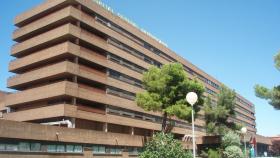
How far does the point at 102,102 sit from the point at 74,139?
12.7m

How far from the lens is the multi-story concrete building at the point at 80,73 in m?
44.3

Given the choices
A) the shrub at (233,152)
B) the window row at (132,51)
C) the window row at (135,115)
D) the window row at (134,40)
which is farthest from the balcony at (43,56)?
the shrub at (233,152)

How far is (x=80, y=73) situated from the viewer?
46.2 m

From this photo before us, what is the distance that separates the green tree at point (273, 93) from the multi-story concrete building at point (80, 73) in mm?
18303

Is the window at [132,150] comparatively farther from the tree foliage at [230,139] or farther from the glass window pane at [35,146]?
the glass window pane at [35,146]

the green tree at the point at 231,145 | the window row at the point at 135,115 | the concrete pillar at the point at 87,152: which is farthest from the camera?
the green tree at the point at 231,145

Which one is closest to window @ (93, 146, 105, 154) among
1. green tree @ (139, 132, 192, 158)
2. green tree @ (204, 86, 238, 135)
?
green tree @ (139, 132, 192, 158)

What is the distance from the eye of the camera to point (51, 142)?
3459 cm

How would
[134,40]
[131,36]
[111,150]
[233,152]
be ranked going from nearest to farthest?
[111,150], [233,152], [131,36], [134,40]

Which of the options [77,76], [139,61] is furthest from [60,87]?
[139,61]

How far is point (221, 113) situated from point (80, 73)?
25591 mm

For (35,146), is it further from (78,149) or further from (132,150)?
(132,150)

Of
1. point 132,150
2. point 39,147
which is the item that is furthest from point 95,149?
point 39,147

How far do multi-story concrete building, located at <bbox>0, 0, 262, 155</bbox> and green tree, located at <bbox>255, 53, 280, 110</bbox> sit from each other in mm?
18303
